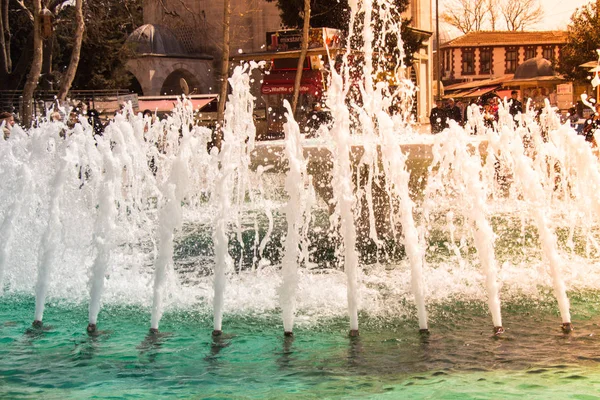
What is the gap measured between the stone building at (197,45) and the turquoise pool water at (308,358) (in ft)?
109

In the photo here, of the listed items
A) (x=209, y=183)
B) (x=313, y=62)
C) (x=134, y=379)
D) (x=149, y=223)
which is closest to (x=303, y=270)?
(x=134, y=379)

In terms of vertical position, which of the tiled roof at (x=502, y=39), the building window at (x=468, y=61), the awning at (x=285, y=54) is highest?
the tiled roof at (x=502, y=39)

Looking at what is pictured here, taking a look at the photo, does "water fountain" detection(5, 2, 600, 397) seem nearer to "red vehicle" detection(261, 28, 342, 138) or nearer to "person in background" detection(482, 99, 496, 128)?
"person in background" detection(482, 99, 496, 128)

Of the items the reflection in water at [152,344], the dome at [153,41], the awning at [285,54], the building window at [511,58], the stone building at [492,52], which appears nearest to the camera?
the reflection in water at [152,344]

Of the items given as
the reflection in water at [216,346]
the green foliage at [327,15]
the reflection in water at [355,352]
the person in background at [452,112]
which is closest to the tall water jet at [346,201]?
the reflection in water at [355,352]

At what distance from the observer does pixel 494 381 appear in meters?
4.62

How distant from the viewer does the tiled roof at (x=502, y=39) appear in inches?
3014

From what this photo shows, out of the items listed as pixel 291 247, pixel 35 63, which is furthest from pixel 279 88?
pixel 291 247

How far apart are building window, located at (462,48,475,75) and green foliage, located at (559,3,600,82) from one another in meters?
31.0

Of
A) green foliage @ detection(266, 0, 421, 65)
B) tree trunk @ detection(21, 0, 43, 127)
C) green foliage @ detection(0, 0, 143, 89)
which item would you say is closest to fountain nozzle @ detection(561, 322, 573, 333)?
tree trunk @ detection(21, 0, 43, 127)

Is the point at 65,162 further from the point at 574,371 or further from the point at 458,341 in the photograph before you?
the point at 574,371

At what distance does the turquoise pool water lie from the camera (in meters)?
4.58

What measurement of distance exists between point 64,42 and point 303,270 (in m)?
25.9

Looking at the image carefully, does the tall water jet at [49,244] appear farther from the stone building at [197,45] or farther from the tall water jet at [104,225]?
the stone building at [197,45]
